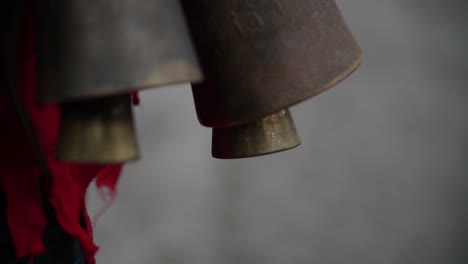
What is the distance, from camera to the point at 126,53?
12.2 inches

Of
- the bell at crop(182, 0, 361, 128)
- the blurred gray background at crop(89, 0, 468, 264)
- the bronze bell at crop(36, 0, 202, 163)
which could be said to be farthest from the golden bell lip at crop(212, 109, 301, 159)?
the blurred gray background at crop(89, 0, 468, 264)

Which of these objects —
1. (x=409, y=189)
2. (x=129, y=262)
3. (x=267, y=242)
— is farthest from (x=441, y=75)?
(x=129, y=262)

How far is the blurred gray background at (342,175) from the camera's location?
1411mm

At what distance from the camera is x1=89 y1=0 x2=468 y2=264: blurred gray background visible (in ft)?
4.63

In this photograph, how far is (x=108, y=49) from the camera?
31 centimetres

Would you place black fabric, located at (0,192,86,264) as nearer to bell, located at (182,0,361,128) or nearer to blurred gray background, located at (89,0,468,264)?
bell, located at (182,0,361,128)

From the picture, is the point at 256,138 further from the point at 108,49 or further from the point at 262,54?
the point at 108,49

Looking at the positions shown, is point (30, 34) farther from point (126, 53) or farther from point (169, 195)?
point (169, 195)

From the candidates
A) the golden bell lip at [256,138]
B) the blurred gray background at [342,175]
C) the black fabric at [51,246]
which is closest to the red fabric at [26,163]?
the black fabric at [51,246]

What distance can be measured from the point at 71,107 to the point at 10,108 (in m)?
0.10

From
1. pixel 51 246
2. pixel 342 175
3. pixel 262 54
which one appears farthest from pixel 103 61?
pixel 342 175

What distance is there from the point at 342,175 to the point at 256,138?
113 cm

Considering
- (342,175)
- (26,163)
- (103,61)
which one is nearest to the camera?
(103,61)

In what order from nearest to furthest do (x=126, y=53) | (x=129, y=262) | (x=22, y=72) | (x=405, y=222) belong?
(x=126, y=53), (x=22, y=72), (x=129, y=262), (x=405, y=222)
